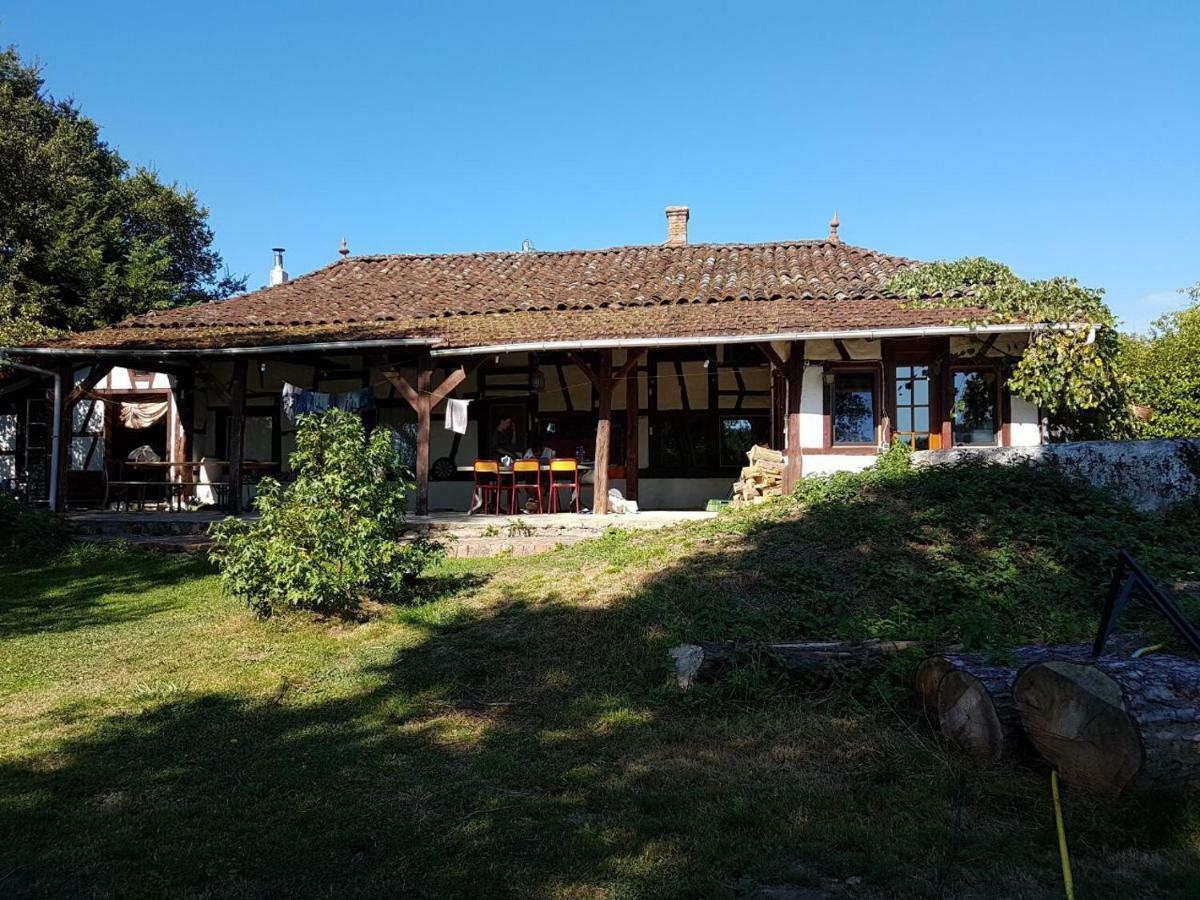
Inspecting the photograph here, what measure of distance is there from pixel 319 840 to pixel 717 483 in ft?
36.4

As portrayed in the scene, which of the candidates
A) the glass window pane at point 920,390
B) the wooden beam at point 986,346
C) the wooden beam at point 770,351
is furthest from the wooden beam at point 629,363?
the wooden beam at point 986,346

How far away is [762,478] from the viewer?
38.3ft

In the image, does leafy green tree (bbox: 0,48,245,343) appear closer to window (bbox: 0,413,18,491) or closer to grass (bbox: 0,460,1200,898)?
window (bbox: 0,413,18,491)

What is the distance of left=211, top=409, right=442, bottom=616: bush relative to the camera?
246 inches

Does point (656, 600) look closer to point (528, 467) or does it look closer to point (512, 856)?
point (512, 856)

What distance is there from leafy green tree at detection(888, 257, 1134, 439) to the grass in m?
3.26

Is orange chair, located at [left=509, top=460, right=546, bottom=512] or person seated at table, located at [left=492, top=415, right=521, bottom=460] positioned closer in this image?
orange chair, located at [left=509, top=460, right=546, bottom=512]

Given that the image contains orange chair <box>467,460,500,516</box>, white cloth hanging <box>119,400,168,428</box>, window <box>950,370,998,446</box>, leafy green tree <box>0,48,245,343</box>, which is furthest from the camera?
leafy green tree <box>0,48,245,343</box>

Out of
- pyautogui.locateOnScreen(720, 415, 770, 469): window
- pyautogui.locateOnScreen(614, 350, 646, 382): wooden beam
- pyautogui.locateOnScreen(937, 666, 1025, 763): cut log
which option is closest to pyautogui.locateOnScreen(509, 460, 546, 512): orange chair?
pyautogui.locateOnScreen(614, 350, 646, 382): wooden beam

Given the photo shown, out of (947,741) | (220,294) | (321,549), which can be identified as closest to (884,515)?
(947,741)

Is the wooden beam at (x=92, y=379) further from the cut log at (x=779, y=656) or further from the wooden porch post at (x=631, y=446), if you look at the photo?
the cut log at (x=779, y=656)

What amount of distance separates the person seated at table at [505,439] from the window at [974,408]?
698 cm

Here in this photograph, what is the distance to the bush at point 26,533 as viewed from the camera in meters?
9.95

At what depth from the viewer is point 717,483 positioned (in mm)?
13727
